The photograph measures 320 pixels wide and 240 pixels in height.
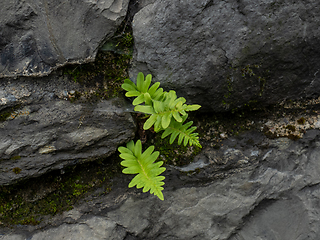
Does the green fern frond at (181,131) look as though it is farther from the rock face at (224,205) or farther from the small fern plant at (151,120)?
the rock face at (224,205)

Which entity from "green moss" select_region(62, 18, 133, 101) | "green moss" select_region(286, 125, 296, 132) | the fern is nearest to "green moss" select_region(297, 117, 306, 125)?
"green moss" select_region(286, 125, 296, 132)

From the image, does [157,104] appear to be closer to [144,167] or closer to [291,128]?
[144,167]

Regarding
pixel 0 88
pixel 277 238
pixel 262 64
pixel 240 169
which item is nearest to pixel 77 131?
pixel 0 88

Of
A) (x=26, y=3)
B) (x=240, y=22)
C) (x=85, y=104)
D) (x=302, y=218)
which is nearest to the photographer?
(x=26, y=3)

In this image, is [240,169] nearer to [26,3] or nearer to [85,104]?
[85,104]

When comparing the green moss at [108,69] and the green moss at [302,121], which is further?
the green moss at [302,121]

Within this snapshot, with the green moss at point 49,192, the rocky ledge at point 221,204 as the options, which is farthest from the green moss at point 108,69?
the rocky ledge at point 221,204
